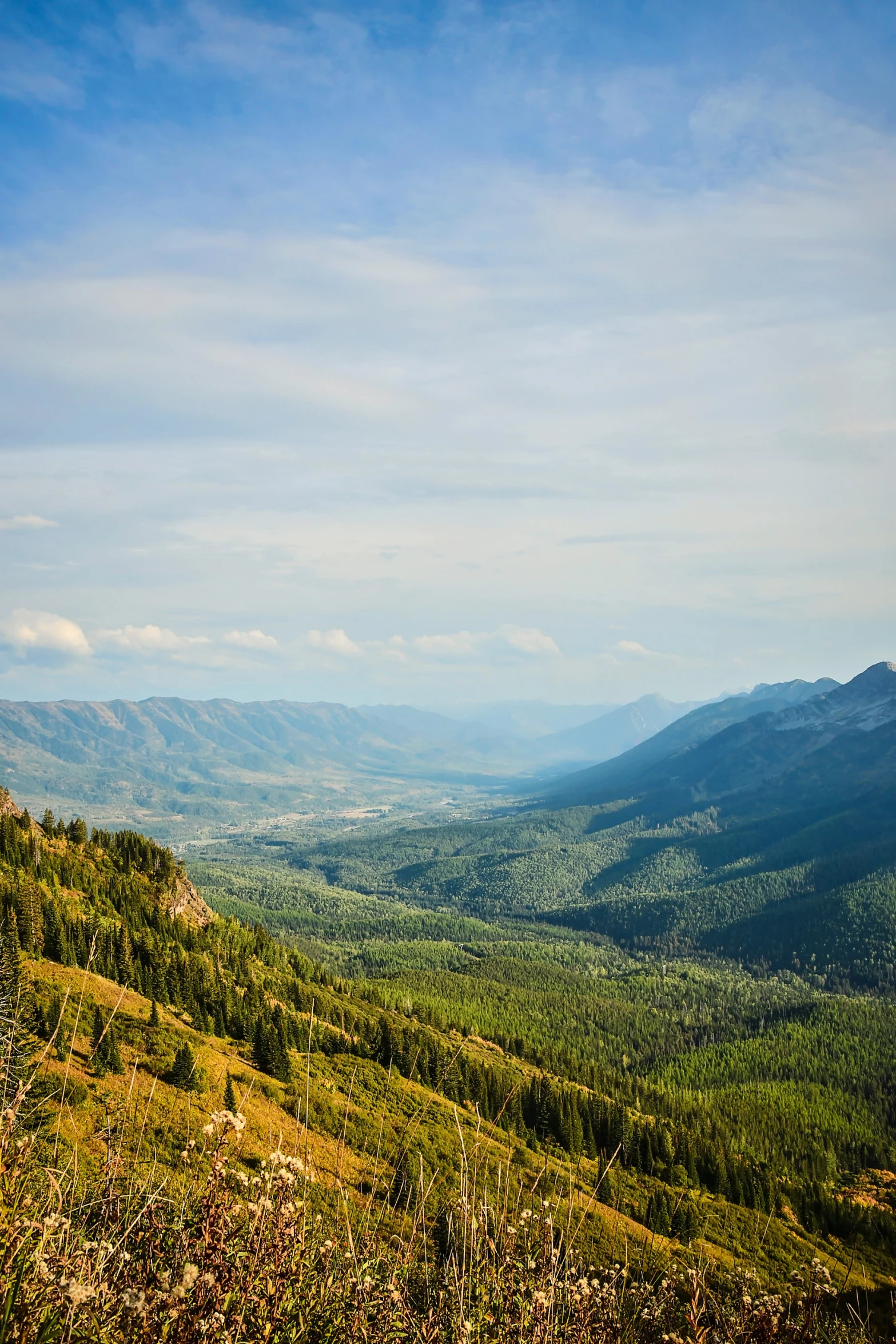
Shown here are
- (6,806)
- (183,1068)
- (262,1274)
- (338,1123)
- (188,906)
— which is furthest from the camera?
(188,906)

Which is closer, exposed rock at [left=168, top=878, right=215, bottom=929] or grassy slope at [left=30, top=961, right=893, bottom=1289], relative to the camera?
grassy slope at [left=30, top=961, right=893, bottom=1289]

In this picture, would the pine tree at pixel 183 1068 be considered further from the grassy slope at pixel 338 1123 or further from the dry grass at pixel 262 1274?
the dry grass at pixel 262 1274

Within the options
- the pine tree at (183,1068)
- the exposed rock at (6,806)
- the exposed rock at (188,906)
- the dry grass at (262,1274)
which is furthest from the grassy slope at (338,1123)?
→ the exposed rock at (6,806)

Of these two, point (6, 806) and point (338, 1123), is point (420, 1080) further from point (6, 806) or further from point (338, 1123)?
point (6, 806)

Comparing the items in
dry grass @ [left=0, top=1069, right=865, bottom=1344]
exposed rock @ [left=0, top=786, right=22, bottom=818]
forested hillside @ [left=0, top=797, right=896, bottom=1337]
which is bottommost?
forested hillside @ [left=0, top=797, right=896, bottom=1337]

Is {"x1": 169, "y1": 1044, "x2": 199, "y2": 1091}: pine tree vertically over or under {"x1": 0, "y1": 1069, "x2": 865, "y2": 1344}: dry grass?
under

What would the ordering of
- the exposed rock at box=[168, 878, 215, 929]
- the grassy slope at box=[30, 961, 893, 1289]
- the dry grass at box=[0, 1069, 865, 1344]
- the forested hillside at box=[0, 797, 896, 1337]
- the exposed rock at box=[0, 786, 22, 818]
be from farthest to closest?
the exposed rock at box=[168, 878, 215, 929] < the exposed rock at box=[0, 786, 22, 818] < the grassy slope at box=[30, 961, 893, 1289] < the forested hillside at box=[0, 797, 896, 1337] < the dry grass at box=[0, 1069, 865, 1344]

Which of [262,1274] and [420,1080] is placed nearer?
[262,1274]

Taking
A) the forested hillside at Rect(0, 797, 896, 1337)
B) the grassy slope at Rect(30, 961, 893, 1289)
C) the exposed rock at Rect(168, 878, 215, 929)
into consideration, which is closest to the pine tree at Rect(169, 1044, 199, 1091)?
the forested hillside at Rect(0, 797, 896, 1337)

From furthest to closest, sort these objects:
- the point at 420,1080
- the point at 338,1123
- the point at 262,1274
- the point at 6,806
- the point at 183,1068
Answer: the point at 6,806, the point at 420,1080, the point at 338,1123, the point at 183,1068, the point at 262,1274

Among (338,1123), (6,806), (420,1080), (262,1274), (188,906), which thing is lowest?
(420,1080)

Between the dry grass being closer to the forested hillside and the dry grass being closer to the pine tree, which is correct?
the forested hillside

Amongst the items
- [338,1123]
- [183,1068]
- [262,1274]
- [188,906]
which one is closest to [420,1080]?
[338,1123]

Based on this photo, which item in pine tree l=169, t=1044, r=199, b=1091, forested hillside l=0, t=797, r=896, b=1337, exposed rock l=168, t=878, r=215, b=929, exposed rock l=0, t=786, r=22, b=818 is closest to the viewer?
forested hillside l=0, t=797, r=896, b=1337
